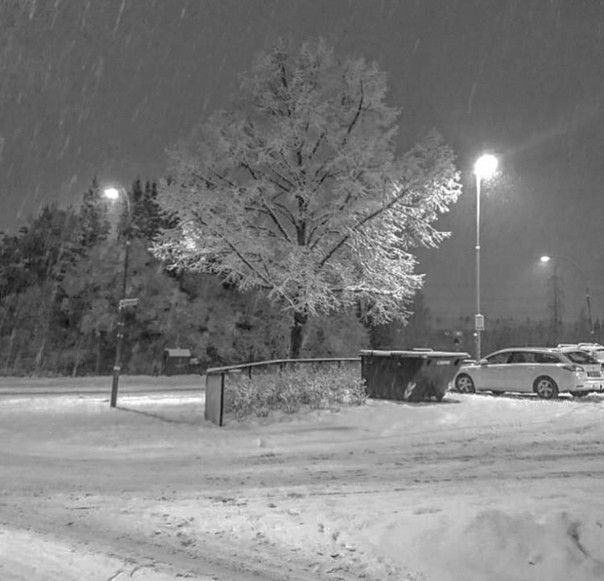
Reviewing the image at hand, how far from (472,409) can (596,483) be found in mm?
7629

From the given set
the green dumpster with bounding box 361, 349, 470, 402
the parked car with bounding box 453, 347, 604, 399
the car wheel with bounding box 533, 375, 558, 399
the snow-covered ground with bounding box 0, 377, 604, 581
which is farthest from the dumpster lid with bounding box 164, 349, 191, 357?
the car wheel with bounding box 533, 375, 558, 399

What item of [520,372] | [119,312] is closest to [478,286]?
[520,372]

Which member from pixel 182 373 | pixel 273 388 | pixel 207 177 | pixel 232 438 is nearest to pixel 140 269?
pixel 182 373

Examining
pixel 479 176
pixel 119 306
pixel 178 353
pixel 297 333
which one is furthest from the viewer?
pixel 178 353

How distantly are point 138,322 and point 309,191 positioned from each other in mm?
18537

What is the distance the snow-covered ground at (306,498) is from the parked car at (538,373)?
14.2 feet

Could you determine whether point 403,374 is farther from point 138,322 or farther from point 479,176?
point 138,322

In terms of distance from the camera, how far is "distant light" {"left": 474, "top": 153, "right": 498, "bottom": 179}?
73.4ft

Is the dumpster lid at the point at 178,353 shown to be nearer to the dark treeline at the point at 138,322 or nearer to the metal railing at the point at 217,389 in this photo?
the dark treeline at the point at 138,322

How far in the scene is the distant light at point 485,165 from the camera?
22375mm

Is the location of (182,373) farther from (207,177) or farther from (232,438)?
(232,438)

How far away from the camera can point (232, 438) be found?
1206 centimetres

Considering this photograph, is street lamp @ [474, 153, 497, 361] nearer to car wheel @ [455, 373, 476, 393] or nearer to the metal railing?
car wheel @ [455, 373, 476, 393]

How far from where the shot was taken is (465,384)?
20297 millimetres
